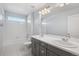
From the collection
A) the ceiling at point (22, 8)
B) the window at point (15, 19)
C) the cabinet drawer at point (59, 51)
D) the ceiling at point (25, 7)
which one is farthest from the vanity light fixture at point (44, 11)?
the cabinet drawer at point (59, 51)

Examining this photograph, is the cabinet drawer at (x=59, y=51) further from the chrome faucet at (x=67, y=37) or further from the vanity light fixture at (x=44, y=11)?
the vanity light fixture at (x=44, y=11)

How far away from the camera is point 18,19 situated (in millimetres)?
1799

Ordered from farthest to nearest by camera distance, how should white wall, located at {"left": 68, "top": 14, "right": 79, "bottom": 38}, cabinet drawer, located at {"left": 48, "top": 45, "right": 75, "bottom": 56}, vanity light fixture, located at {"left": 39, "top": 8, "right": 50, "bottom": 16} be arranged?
vanity light fixture, located at {"left": 39, "top": 8, "right": 50, "bottom": 16} → white wall, located at {"left": 68, "top": 14, "right": 79, "bottom": 38} → cabinet drawer, located at {"left": 48, "top": 45, "right": 75, "bottom": 56}

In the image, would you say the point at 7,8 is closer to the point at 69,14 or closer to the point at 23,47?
the point at 23,47

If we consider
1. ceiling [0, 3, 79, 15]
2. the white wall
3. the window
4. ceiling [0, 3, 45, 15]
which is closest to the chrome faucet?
the white wall

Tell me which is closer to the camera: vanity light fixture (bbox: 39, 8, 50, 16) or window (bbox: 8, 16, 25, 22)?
window (bbox: 8, 16, 25, 22)

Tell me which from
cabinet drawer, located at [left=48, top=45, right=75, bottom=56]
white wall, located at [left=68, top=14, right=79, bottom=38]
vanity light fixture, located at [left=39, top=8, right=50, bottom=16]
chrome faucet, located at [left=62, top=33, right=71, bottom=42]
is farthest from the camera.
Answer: vanity light fixture, located at [left=39, top=8, right=50, bottom=16]

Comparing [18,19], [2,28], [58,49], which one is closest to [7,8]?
[18,19]

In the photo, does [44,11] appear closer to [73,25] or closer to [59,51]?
[73,25]

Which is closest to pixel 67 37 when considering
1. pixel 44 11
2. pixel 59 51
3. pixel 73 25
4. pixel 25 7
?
pixel 73 25

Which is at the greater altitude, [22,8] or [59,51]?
[22,8]

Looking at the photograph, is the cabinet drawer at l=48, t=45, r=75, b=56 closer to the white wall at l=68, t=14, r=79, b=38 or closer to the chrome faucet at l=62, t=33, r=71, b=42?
the chrome faucet at l=62, t=33, r=71, b=42

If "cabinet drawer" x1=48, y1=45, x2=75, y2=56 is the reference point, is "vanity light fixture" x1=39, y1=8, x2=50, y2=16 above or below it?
above

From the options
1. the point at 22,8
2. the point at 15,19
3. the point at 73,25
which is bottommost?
the point at 73,25
